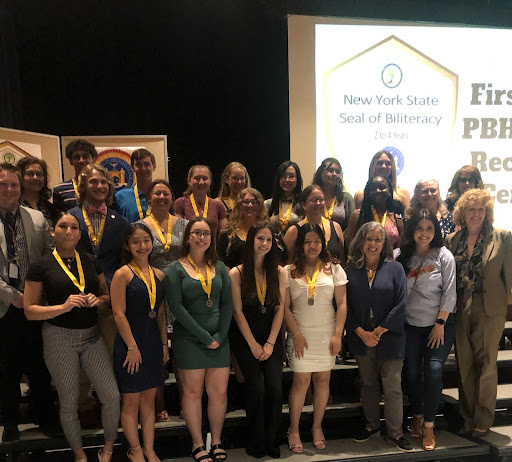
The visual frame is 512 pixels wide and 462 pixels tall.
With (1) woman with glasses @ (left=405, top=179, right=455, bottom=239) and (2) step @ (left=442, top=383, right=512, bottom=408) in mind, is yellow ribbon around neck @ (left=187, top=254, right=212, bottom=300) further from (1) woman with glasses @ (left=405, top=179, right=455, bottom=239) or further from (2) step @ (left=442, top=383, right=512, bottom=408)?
(2) step @ (left=442, top=383, right=512, bottom=408)

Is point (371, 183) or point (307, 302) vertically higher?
point (371, 183)

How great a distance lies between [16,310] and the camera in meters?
2.85

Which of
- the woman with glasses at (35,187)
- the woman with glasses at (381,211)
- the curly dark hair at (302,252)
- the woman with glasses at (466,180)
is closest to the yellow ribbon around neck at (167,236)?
the woman with glasses at (35,187)

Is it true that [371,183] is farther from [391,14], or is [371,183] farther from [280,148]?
[391,14]

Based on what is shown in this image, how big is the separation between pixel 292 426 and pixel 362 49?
408cm

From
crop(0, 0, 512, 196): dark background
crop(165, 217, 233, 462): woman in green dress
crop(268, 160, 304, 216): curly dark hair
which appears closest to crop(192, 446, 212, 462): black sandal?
crop(165, 217, 233, 462): woman in green dress

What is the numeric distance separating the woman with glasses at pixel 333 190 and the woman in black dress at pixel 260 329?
1007 mm

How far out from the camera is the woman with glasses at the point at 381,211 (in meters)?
3.42

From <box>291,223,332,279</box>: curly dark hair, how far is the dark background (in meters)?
2.06

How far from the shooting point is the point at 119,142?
4.82m

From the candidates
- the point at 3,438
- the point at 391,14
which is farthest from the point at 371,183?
the point at 3,438

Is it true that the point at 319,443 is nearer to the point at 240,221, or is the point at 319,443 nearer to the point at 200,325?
the point at 200,325

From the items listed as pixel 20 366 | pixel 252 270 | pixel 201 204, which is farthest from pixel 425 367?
pixel 20 366

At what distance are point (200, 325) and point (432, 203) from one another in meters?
2.18
